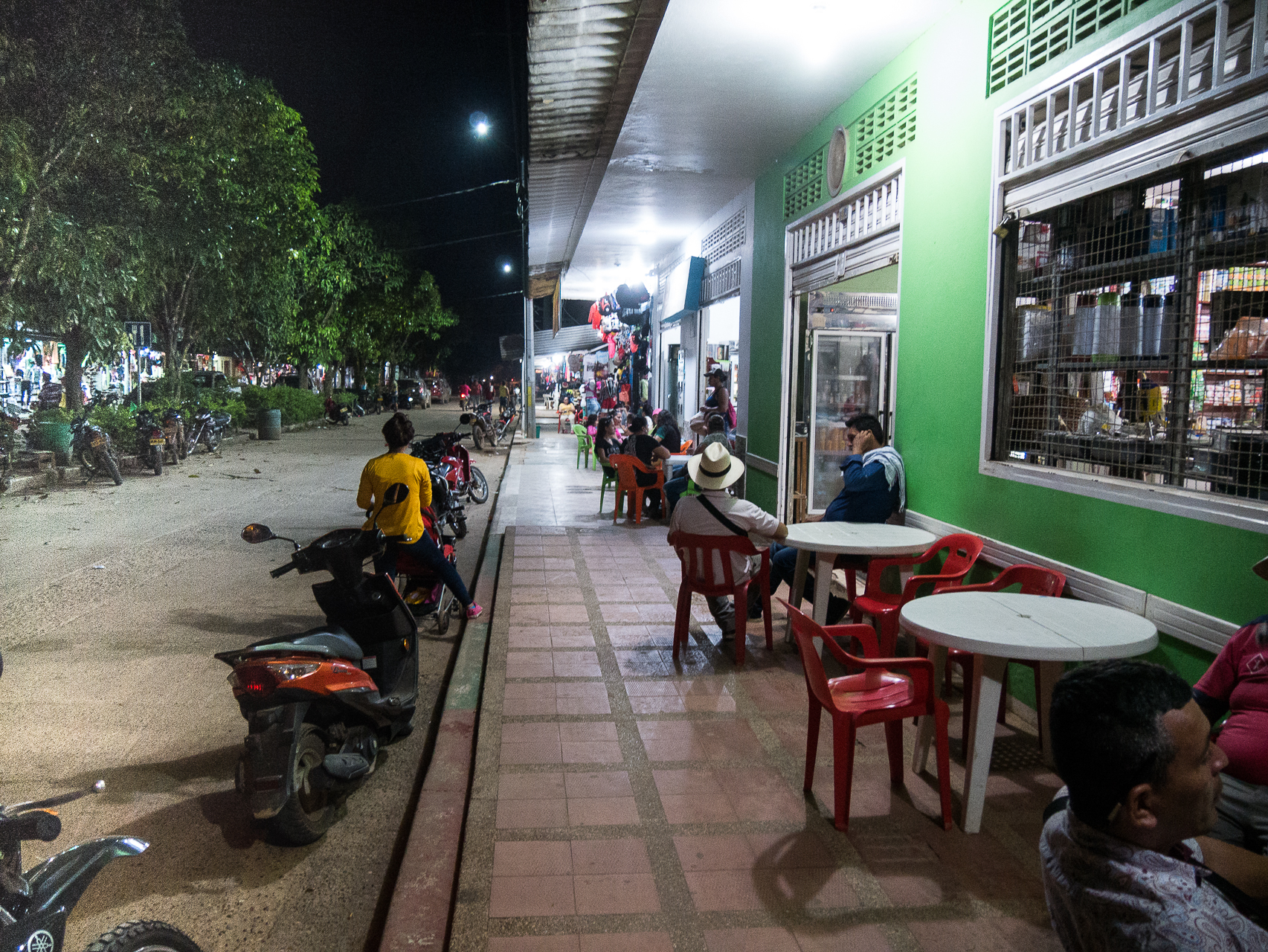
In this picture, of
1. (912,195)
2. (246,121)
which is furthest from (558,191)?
(246,121)

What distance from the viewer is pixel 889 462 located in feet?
19.7

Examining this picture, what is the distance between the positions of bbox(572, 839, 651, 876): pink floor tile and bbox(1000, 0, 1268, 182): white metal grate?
12.3 ft

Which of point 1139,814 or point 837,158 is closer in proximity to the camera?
point 1139,814

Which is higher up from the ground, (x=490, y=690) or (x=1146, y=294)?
(x=1146, y=294)

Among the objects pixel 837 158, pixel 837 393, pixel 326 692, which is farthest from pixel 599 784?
pixel 837 393

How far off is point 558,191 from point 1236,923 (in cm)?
1090

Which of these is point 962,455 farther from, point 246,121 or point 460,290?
point 460,290

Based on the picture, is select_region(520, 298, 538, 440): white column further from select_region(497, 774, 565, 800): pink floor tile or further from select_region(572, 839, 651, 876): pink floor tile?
select_region(572, 839, 651, 876): pink floor tile

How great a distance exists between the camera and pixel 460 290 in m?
53.3

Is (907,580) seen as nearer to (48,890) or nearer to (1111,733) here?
(1111,733)

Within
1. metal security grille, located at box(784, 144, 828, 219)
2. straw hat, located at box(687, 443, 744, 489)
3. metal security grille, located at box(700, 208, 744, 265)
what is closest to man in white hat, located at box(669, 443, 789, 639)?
straw hat, located at box(687, 443, 744, 489)

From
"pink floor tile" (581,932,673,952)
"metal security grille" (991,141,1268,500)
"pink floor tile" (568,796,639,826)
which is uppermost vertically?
"metal security grille" (991,141,1268,500)

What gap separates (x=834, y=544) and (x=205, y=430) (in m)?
17.4

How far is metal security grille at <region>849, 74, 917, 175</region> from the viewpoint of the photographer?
619cm
